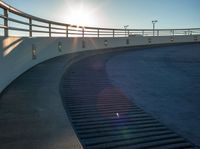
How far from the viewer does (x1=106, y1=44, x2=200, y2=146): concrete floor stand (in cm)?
755

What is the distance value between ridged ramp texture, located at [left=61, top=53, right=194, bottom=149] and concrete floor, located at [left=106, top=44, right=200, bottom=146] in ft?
1.39

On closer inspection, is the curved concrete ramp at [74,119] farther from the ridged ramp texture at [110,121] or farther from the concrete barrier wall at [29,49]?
the concrete barrier wall at [29,49]

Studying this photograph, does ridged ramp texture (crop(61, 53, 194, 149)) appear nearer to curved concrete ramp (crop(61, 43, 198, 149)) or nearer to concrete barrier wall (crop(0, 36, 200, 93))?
curved concrete ramp (crop(61, 43, 198, 149))

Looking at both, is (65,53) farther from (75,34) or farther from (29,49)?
(29,49)

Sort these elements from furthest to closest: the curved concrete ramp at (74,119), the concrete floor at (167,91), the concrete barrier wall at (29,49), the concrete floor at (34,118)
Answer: the concrete barrier wall at (29,49) < the concrete floor at (167,91) < the curved concrete ramp at (74,119) < the concrete floor at (34,118)

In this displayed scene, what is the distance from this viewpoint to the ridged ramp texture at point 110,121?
5.60 m

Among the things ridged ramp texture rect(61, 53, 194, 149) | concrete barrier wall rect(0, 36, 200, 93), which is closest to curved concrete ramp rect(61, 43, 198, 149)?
ridged ramp texture rect(61, 53, 194, 149)

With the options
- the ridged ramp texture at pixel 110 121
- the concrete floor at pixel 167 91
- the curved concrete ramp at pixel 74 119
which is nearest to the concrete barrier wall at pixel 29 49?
the curved concrete ramp at pixel 74 119

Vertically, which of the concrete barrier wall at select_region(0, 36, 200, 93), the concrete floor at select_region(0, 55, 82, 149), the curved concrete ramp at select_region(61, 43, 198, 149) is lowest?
the curved concrete ramp at select_region(61, 43, 198, 149)

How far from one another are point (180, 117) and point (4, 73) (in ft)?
15.3

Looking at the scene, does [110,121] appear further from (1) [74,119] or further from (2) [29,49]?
(2) [29,49]

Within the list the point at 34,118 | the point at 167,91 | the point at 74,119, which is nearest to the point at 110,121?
the point at 74,119

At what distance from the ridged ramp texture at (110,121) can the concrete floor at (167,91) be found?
42 cm

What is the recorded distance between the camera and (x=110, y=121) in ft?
22.4
